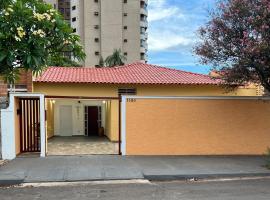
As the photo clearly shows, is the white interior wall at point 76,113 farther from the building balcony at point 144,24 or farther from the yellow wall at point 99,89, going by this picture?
the building balcony at point 144,24

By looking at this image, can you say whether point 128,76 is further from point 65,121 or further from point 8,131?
point 8,131

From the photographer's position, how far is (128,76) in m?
25.1

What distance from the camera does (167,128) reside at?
16.2 meters

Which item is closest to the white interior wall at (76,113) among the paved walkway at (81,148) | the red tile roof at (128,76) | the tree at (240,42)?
the red tile roof at (128,76)

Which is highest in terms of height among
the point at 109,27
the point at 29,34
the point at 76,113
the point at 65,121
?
the point at 109,27

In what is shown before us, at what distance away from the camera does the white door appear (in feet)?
95.1

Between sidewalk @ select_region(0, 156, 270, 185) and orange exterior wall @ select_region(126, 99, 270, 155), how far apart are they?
64 cm

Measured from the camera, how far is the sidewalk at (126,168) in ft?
39.5

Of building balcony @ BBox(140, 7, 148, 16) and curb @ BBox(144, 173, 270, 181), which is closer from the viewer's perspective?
curb @ BBox(144, 173, 270, 181)

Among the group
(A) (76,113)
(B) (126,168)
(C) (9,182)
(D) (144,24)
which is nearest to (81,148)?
(B) (126,168)

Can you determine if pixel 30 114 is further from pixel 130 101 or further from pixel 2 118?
pixel 130 101

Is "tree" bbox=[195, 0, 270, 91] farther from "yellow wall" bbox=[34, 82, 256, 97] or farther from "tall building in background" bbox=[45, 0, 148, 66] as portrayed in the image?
"tall building in background" bbox=[45, 0, 148, 66]

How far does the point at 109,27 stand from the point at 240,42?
219ft

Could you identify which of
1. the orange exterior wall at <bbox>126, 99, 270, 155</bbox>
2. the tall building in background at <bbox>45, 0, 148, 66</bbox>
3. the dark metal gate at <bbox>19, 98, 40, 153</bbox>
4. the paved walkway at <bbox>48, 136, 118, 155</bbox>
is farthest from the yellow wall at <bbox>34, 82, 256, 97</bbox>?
the tall building in background at <bbox>45, 0, 148, 66</bbox>
